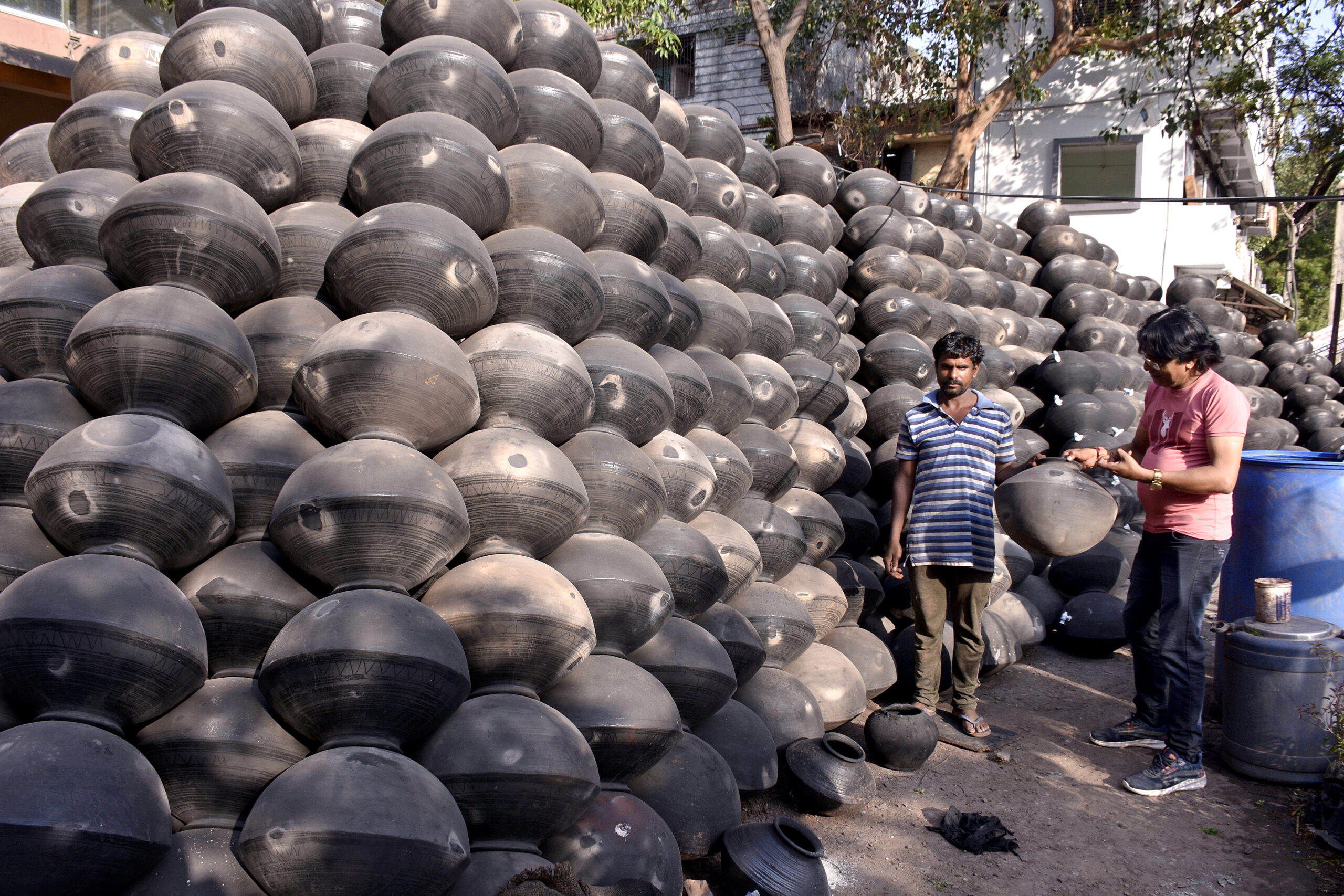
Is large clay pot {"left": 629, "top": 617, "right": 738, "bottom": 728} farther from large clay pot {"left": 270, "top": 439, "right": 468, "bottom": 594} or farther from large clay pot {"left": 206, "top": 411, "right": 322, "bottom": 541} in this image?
large clay pot {"left": 206, "top": 411, "right": 322, "bottom": 541}

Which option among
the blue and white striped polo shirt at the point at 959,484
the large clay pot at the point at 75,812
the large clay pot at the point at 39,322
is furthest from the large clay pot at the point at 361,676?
the blue and white striped polo shirt at the point at 959,484

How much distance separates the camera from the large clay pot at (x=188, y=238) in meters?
3.03

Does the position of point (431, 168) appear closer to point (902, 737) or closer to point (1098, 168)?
point (902, 737)

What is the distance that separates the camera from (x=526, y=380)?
321cm

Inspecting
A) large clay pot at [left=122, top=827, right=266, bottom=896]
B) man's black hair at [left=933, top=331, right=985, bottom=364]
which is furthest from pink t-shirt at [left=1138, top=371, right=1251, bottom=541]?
large clay pot at [left=122, top=827, right=266, bottom=896]

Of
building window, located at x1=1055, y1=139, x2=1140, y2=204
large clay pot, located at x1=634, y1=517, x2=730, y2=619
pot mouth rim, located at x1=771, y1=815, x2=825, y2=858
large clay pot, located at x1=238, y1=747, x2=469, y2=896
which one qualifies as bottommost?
pot mouth rim, located at x1=771, y1=815, x2=825, y2=858

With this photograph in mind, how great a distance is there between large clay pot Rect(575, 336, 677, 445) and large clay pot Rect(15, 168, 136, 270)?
5.82 feet

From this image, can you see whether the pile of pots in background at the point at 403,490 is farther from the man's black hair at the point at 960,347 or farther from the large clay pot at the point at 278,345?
the man's black hair at the point at 960,347

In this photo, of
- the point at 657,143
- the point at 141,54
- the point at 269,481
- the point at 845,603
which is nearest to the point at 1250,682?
the point at 845,603

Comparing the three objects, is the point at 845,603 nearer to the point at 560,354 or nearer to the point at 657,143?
the point at 560,354

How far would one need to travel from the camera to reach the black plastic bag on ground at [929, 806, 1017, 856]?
346cm

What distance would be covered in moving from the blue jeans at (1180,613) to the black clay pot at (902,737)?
979mm

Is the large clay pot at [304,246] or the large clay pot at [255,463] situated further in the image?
the large clay pot at [304,246]

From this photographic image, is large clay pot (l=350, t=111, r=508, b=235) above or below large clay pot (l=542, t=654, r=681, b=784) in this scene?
above
